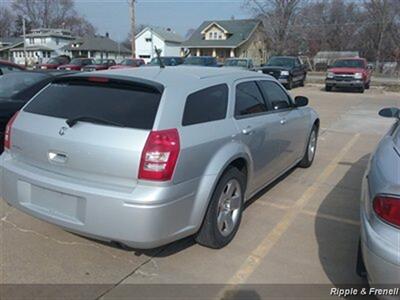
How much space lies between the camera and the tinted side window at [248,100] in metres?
4.16

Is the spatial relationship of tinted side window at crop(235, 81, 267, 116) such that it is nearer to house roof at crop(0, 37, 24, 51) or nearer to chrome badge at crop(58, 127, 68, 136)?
chrome badge at crop(58, 127, 68, 136)

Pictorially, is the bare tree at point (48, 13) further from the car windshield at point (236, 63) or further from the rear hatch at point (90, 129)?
the rear hatch at point (90, 129)

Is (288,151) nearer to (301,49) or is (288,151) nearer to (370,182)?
(370,182)

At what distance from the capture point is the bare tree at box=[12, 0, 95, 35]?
95375 millimetres

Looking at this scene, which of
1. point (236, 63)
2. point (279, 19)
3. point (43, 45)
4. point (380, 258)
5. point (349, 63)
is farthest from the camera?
point (43, 45)

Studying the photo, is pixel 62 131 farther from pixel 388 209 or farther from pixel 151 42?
pixel 151 42

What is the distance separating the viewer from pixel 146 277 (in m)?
3.35

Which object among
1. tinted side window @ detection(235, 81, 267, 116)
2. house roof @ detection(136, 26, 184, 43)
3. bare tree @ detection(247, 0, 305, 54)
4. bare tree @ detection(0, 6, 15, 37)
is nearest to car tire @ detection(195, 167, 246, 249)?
tinted side window @ detection(235, 81, 267, 116)

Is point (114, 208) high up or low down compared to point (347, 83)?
down

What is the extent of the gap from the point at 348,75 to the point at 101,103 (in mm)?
21708

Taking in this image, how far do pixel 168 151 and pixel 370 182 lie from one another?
1537 mm

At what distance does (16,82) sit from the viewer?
21.6ft

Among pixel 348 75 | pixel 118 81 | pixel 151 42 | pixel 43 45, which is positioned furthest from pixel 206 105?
pixel 43 45

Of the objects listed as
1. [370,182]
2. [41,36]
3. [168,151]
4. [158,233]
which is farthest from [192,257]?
[41,36]
